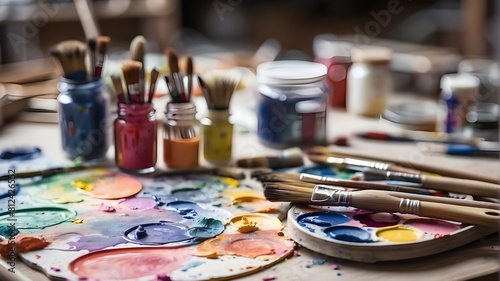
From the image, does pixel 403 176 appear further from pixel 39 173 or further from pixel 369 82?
pixel 39 173

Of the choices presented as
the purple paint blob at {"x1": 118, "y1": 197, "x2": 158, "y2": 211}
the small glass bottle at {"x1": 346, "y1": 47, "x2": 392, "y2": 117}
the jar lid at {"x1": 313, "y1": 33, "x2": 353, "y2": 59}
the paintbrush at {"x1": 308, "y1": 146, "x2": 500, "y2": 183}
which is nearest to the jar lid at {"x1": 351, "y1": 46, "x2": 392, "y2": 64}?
the small glass bottle at {"x1": 346, "y1": 47, "x2": 392, "y2": 117}

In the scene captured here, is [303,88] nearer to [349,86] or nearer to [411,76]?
[349,86]

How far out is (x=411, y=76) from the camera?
5.81 ft

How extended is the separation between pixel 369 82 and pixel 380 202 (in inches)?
25.0

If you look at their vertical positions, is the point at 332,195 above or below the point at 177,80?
below

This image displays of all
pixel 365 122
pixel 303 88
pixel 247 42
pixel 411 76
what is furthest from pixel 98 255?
pixel 247 42

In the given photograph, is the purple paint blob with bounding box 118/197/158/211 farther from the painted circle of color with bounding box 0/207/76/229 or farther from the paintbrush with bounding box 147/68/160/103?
the paintbrush with bounding box 147/68/160/103

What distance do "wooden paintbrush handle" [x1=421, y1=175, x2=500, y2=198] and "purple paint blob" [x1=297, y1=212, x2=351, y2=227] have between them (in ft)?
0.61

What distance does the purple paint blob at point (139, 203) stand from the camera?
39.7 inches

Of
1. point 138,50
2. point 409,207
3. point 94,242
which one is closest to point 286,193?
point 409,207

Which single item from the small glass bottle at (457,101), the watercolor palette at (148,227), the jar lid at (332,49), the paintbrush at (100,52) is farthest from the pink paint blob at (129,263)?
the jar lid at (332,49)

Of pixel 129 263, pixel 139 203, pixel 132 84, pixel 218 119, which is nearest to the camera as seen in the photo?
pixel 129 263

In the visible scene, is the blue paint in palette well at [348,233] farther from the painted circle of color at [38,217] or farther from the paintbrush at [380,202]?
the painted circle of color at [38,217]

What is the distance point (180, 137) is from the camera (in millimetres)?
1203
